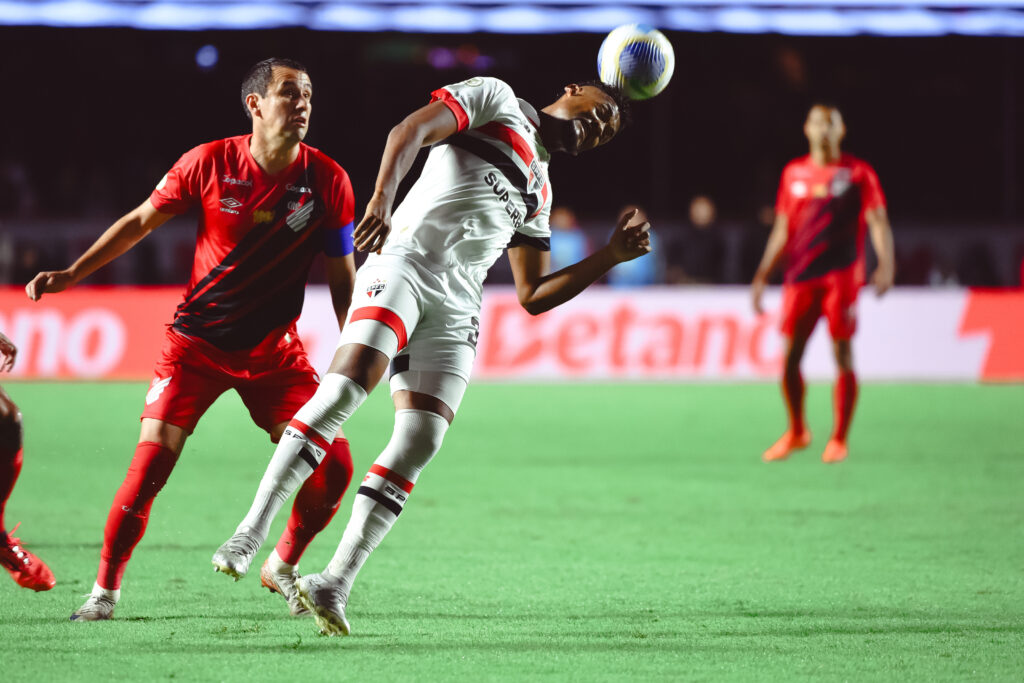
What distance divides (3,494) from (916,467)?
6.12 meters

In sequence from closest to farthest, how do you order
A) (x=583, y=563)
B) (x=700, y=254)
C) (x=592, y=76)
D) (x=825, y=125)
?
1. (x=583, y=563)
2. (x=825, y=125)
3. (x=700, y=254)
4. (x=592, y=76)

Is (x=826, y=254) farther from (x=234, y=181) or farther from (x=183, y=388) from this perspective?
(x=183, y=388)

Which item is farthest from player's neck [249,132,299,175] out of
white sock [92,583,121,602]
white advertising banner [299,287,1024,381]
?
white advertising banner [299,287,1024,381]

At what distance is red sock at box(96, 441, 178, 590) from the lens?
15.2 feet

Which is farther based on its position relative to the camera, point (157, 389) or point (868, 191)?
point (868, 191)

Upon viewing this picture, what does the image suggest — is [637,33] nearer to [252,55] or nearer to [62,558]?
[62,558]

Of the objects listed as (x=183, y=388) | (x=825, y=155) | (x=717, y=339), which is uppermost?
(x=825, y=155)

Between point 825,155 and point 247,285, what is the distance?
5.75m

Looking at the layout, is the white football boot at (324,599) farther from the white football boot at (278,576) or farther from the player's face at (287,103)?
the player's face at (287,103)

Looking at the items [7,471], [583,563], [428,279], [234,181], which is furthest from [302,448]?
[583,563]

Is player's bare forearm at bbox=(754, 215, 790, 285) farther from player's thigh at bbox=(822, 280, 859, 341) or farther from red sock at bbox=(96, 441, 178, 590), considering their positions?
red sock at bbox=(96, 441, 178, 590)

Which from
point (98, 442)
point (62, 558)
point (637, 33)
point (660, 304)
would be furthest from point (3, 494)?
point (660, 304)

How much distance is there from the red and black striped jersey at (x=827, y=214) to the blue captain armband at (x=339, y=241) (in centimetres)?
515

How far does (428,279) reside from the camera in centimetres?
442
